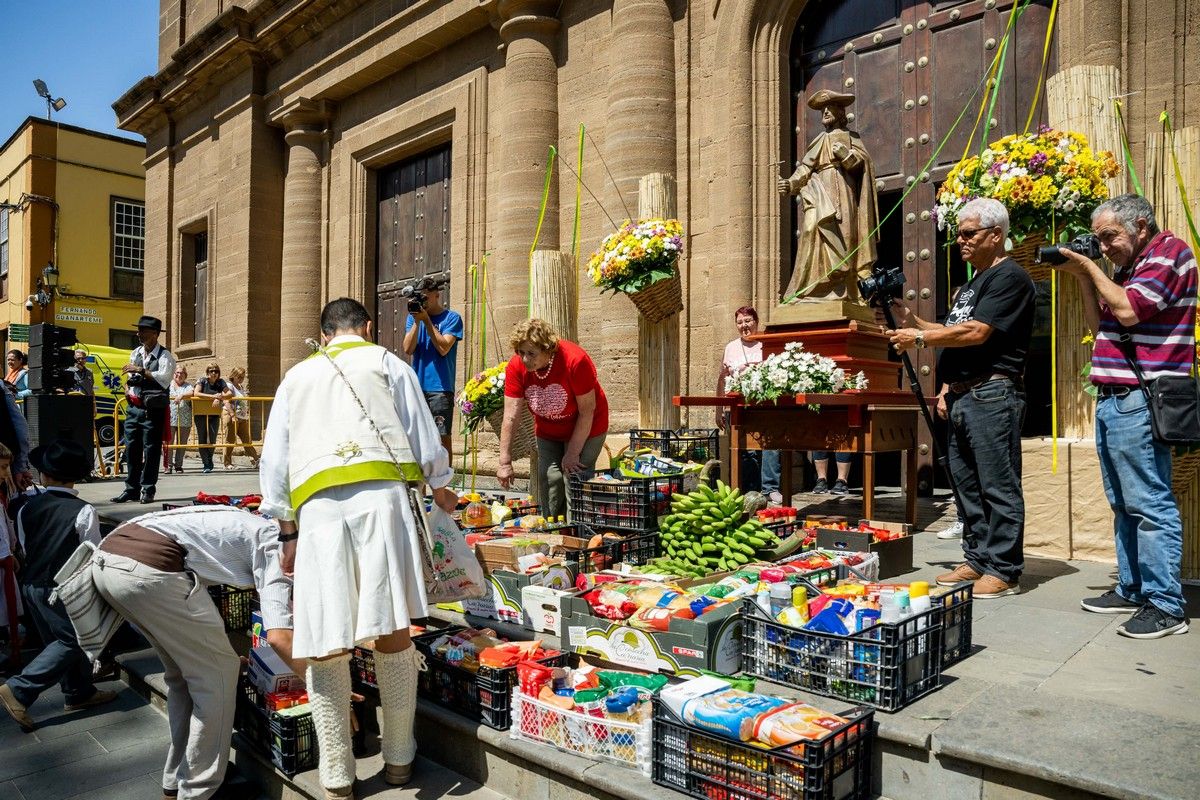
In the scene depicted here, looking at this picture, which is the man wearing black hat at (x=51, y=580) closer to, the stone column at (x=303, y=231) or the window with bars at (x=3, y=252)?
the stone column at (x=303, y=231)

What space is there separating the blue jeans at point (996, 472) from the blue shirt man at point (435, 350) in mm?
4274

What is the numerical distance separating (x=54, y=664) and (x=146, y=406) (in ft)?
17.4

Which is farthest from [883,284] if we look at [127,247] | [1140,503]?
[127,247]

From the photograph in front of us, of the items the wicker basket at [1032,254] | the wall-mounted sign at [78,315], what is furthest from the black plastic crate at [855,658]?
the wall-mounted sign at [78,315]

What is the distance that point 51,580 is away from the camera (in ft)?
14.9

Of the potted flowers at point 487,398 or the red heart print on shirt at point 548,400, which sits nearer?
the red heart print on shirt at point 548,400

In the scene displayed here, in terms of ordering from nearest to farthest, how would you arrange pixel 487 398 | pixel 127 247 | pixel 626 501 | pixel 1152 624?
1. pixel 1152 624
2. pixel 626 501
3. pixel 487 398
4. pixel 127 247

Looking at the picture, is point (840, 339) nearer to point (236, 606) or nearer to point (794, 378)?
point (794, 378)

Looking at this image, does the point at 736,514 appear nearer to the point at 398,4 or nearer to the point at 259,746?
the point at 259,746

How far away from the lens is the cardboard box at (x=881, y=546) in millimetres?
4888

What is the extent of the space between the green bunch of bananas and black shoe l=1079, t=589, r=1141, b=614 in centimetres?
164

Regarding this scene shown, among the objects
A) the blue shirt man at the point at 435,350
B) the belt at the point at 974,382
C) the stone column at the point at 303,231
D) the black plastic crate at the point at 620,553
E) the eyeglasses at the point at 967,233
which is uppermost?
the stone column at the point at 303,231

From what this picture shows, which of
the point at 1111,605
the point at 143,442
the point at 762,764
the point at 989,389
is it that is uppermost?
the point at 989,389

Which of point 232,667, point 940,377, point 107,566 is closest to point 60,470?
point 107,566
